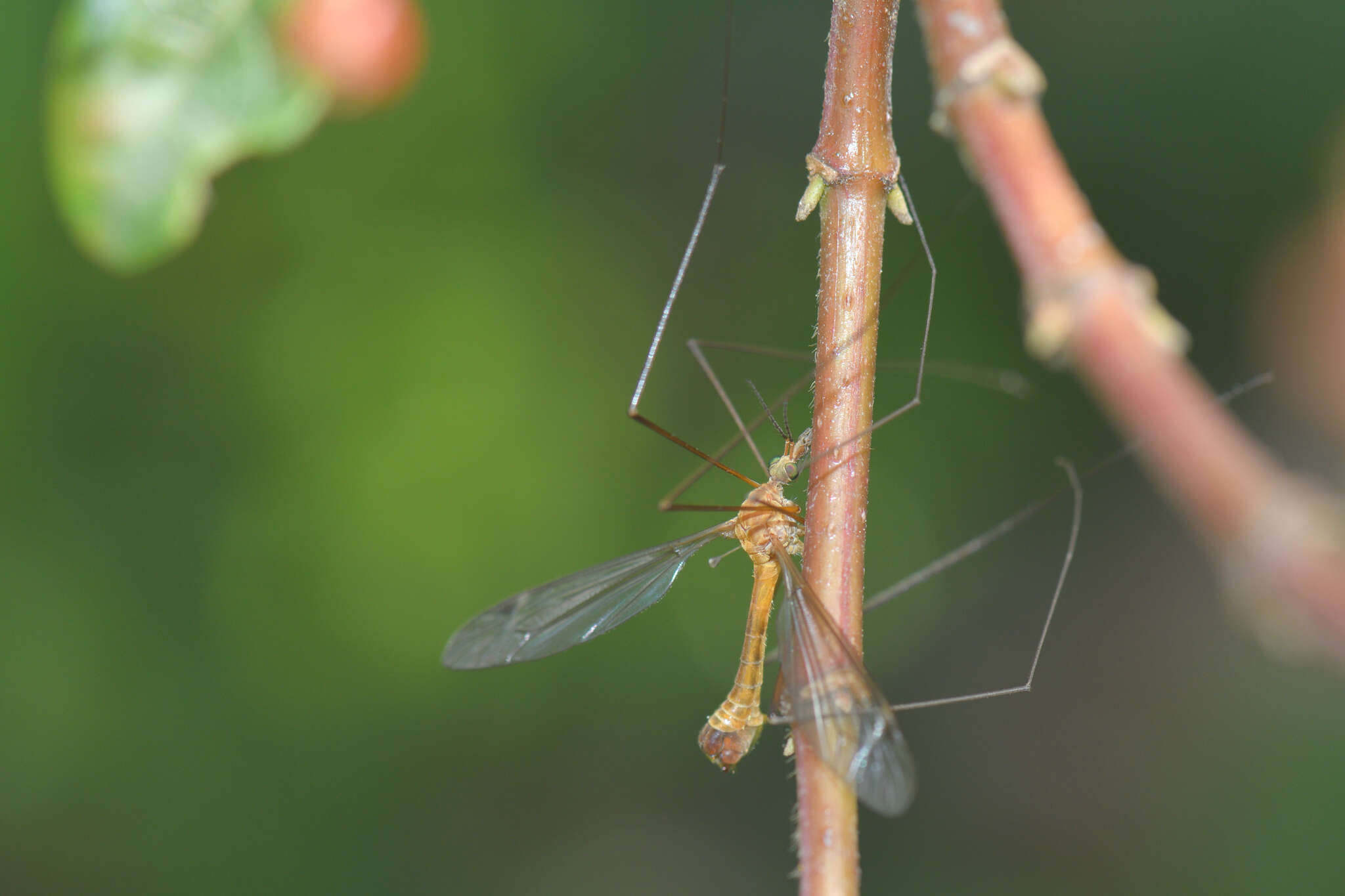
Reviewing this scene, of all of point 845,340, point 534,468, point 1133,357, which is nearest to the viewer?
point 1133,357

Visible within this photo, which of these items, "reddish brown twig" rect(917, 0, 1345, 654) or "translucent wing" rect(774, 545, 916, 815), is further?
"translucent wing" rect(774, 545, 916, 815)

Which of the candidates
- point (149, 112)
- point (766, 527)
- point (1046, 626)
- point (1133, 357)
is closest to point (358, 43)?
point (149, 112)

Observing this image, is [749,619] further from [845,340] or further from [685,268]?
[845,340]

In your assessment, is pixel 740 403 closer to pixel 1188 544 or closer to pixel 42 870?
pixel 1188 544

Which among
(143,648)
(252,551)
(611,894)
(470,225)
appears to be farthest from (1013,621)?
(143,648)

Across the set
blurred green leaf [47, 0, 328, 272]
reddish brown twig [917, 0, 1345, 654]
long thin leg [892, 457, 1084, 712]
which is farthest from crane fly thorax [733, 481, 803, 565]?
reddish brown twig [917, 0, 1345, 654]

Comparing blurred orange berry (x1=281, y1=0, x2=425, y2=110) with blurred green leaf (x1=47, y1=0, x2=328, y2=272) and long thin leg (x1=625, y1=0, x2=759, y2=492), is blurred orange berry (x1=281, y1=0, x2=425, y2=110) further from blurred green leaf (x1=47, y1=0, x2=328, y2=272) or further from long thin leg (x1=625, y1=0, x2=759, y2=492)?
long thin leg (x1=625, y1=0, x2=759, y2=492)
